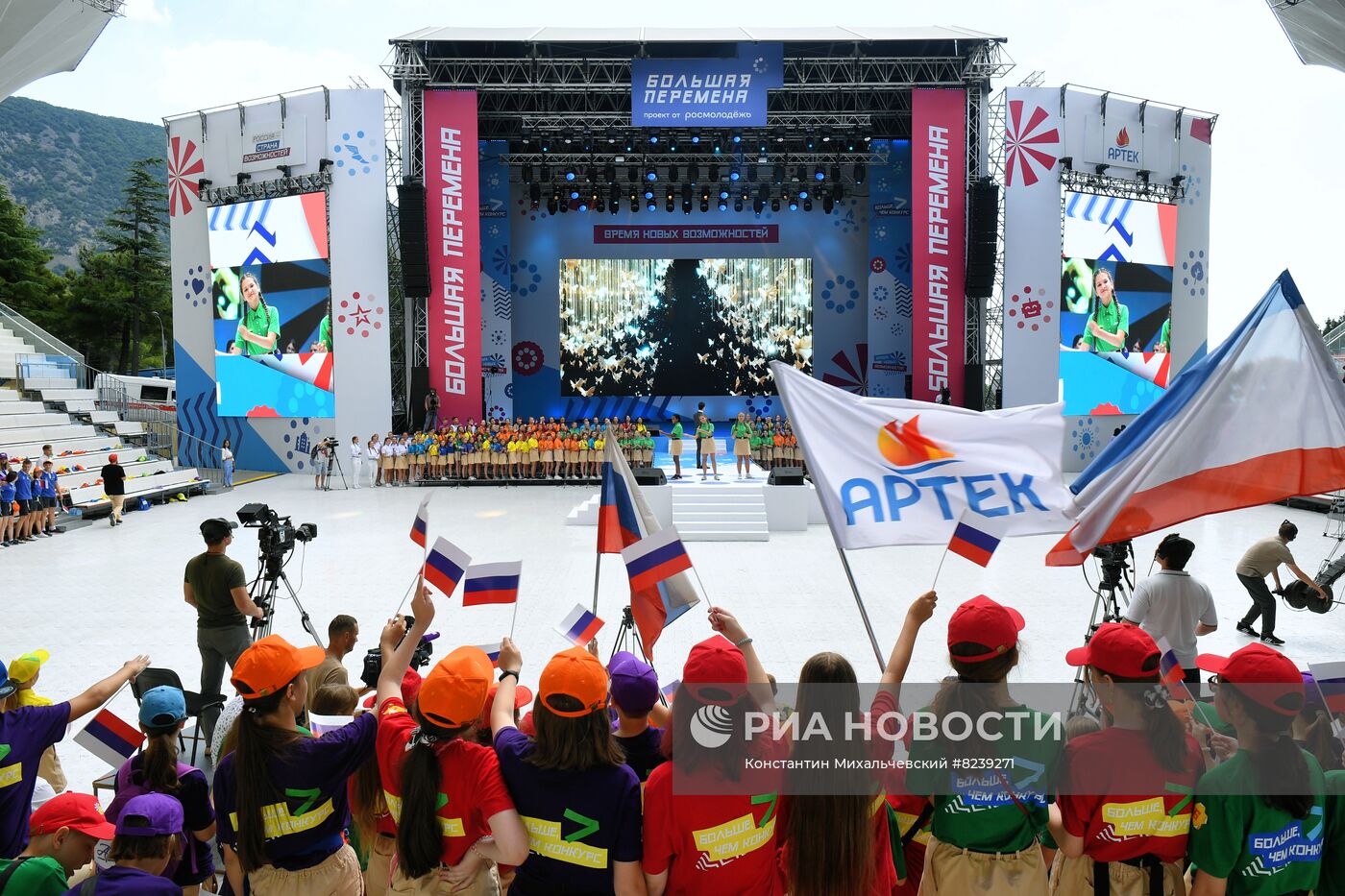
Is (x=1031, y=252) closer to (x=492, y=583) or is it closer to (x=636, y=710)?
(x=492, y=583)

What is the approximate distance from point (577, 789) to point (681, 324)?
26.2 meters

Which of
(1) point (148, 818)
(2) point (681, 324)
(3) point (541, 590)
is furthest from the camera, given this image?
(2) point (681, 324)

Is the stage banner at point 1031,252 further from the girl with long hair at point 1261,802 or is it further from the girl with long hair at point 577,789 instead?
the girl with long hair at point 577,789

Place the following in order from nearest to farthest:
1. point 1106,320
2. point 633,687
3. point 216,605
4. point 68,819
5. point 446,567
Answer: point 633,687
point 68,819
point 446,567
point 216,605
point 1106,320

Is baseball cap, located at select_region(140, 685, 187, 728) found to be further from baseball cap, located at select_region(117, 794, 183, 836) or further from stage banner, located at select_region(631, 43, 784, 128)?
stage banner, located at select_region(631, 43, 784, 128)

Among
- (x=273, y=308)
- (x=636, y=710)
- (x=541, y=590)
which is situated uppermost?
(x=273, y=308)

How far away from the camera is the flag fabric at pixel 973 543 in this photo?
377 centimetres

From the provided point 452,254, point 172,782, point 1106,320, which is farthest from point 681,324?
point 172,782

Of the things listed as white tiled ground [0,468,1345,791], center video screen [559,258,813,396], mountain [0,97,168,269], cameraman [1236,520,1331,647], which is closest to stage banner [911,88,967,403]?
center video screen [559,258,813,396]

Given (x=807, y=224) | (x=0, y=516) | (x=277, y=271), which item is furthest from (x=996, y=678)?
(x=807, y=224)

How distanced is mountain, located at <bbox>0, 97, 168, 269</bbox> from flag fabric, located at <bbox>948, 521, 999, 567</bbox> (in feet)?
334

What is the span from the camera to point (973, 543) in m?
3.80

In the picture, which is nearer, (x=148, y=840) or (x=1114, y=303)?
(x=148, y=840)

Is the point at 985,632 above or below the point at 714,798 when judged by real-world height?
above
